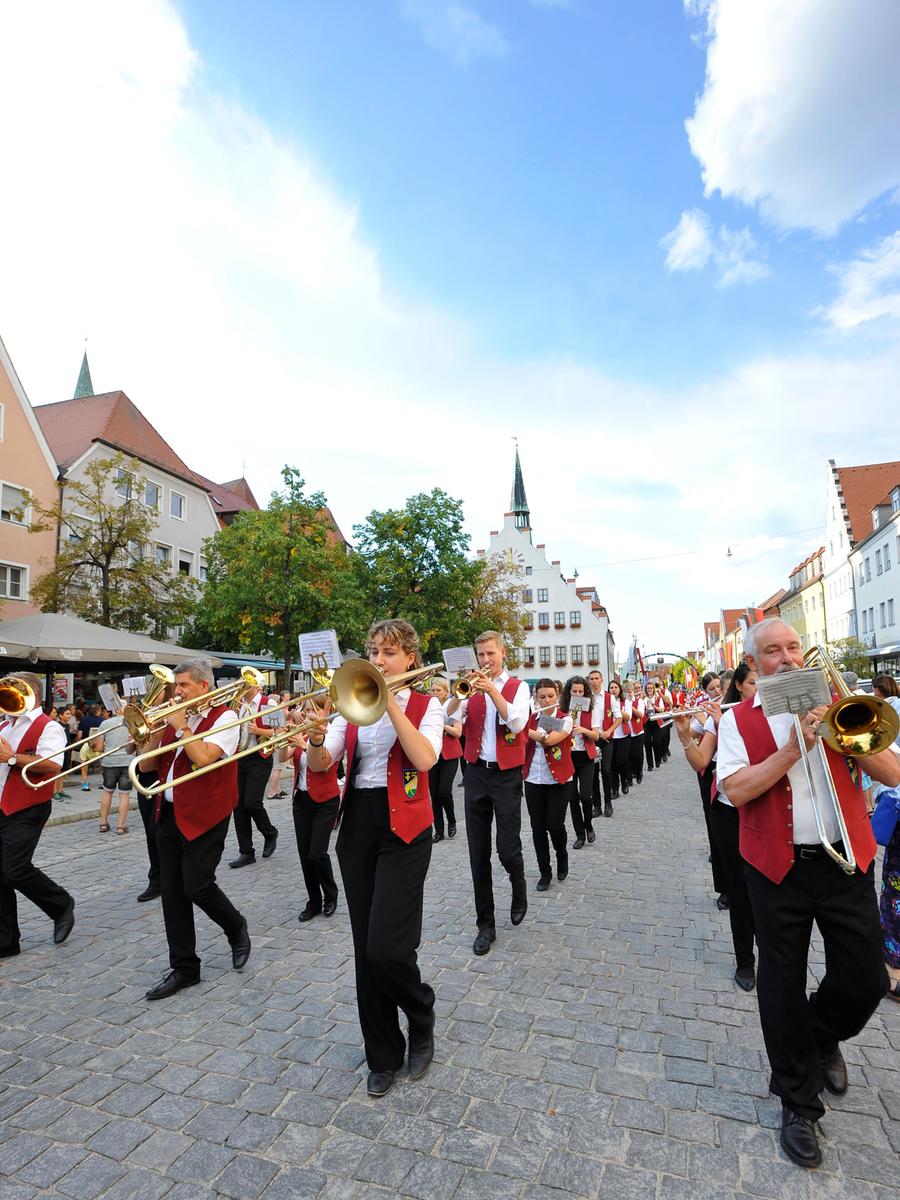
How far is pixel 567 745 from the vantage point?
668cm

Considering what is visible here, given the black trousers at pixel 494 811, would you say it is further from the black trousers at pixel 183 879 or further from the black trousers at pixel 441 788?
the black trousers at pixel 441 788

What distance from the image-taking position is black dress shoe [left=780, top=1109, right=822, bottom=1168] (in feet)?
9.18

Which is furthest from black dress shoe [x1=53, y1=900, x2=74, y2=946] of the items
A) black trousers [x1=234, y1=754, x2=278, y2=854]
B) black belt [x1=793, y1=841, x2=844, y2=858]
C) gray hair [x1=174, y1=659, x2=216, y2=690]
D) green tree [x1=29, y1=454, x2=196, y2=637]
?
green tree [x1=29, y1=454, x2=196, y2=637]

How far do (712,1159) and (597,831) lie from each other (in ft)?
24.2

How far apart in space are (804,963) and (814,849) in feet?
1.62

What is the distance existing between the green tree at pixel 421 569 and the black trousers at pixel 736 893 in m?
30.8

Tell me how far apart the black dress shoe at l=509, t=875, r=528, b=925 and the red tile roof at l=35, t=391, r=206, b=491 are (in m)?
33.2

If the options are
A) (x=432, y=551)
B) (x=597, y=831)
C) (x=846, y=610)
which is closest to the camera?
(x=597, y=831)

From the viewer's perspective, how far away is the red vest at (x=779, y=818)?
9.57 ft

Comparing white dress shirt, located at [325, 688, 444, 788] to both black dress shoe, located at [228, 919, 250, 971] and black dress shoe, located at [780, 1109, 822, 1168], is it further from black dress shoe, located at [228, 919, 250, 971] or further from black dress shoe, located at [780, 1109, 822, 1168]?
black dress shoe, located at [228, 919, 250, 971]

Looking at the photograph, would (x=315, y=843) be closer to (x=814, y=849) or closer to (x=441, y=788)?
(x=441, y=788)

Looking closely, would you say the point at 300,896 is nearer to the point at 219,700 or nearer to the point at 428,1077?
the point at 219,700

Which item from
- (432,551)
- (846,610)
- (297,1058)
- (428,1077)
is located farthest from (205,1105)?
(846,610)

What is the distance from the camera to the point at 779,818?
116 inches
